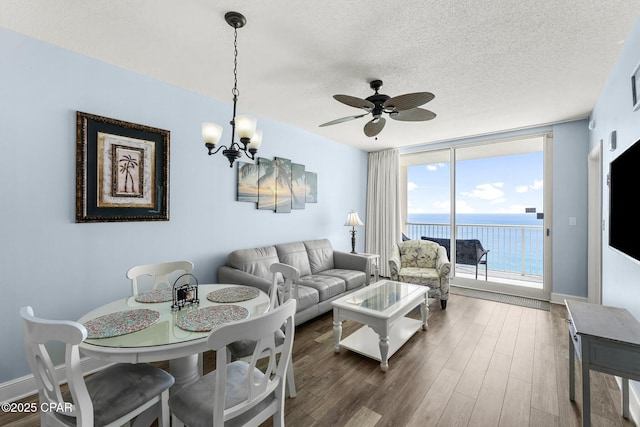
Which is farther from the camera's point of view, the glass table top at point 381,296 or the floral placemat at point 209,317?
the glass table top at point 381,296

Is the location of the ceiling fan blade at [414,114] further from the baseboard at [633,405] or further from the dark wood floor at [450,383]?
the baseboard at [633,405]

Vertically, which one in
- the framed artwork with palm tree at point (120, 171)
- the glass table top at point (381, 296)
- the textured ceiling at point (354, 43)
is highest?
the textured ceiling at point (354, 43)

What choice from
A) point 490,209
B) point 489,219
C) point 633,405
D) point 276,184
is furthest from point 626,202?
point 489,219

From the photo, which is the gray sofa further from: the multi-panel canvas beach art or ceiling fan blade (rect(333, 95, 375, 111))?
ceiling fan blade (rect(333, 95, 375, 111))

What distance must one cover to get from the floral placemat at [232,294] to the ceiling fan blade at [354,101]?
1.60 metres

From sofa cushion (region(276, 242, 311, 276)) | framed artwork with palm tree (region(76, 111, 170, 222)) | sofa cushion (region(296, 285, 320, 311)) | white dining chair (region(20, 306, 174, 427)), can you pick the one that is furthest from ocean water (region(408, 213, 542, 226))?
white dining chair (region(20, 306, 174, 427))

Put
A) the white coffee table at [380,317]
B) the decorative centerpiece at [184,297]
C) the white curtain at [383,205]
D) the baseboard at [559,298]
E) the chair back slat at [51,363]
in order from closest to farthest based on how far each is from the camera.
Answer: the chair back slat at [51,363]
the decorative centerpiece at [184,297]
the white coffee table at [380,317]
the baseboard at [559,298]
the white curtain at [383,205]

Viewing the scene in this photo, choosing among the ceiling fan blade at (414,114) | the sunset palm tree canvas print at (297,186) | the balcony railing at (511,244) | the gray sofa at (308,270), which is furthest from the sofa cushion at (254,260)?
the balcony railing at (511,244)

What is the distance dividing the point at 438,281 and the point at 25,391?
403cm

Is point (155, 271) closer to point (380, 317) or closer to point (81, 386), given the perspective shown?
point (81, 386)

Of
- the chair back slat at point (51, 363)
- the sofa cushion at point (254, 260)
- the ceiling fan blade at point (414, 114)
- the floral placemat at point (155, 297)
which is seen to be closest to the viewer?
the chair back slat at point (51, 363)

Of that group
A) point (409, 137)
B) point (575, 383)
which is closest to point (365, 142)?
Result: point (409, 137)

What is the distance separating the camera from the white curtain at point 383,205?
17.1 feet

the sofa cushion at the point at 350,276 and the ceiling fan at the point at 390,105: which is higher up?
the ceiling fan at the point at 390,105
